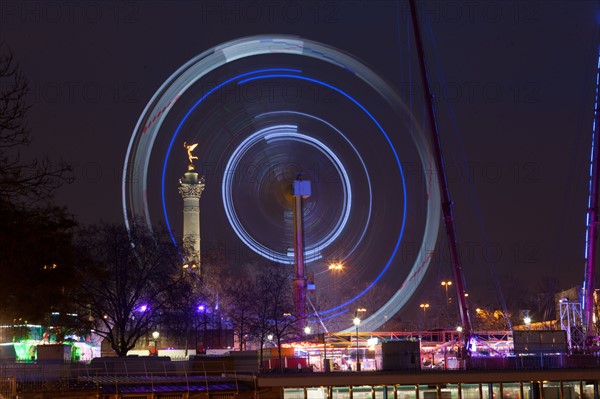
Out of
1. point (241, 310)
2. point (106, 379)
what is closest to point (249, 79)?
point (241, 310)

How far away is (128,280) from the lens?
67.9 m

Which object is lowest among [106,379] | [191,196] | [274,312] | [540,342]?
[106,379]

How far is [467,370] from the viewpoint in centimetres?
4322

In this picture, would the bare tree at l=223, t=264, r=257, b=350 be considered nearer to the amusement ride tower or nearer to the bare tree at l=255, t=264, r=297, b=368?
the bare tree at l=255, t=264, r=297, b=368

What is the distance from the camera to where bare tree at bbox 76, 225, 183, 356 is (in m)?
65.5

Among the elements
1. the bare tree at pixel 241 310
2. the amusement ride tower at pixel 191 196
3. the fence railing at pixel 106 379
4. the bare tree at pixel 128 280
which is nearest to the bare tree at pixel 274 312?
the bare tree at pixel 241 310

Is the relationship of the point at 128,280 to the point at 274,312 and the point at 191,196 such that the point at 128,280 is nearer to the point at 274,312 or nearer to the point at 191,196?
the point at 274,312

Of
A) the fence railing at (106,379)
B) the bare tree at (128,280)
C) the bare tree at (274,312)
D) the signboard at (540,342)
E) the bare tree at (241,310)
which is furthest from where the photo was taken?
the bare tree at (241,310)

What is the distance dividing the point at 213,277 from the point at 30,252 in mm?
68323

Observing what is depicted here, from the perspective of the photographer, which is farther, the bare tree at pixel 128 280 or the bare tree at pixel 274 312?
the bare tree at pixel 274 312

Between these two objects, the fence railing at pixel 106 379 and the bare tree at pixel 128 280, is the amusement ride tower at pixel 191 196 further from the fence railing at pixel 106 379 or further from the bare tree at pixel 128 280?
the fence railing at pixel 106 379

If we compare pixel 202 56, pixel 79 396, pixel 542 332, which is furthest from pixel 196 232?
pixel 79 396

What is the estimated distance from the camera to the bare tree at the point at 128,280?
6550 centimetres

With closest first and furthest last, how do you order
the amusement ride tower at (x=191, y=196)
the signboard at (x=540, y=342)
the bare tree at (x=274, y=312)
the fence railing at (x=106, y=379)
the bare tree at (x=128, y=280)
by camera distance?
1. the fence railing at (x=106, y=379)
2. the signboard at (x=540, y=342)
3. the bare tree at (x=128, y=280)
4. the bare tree at (x=274, y=312)
5. the amusement ride tower at (x=191, y=196)
